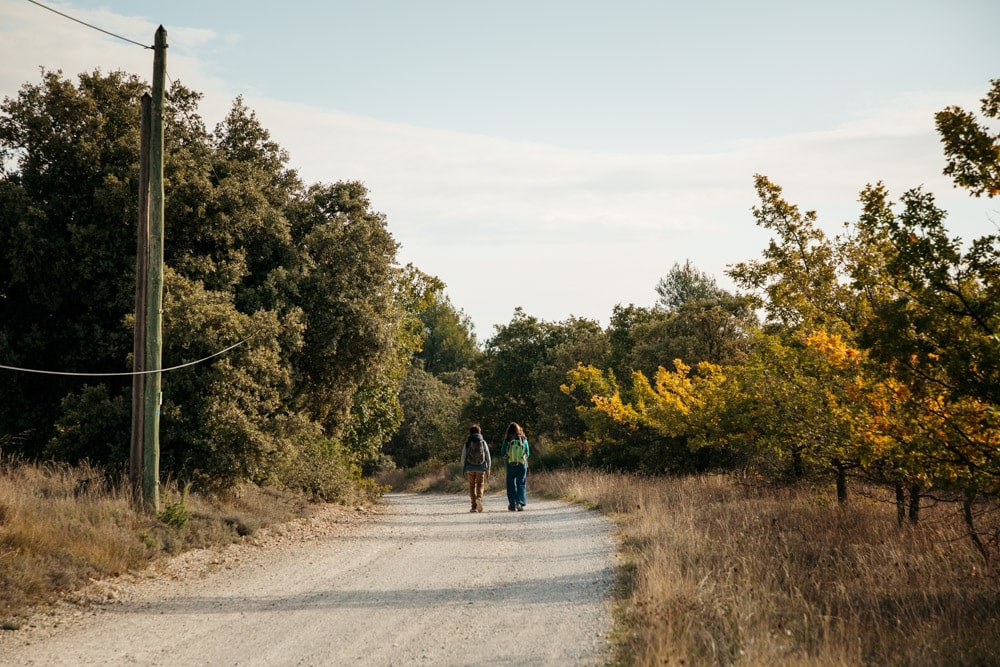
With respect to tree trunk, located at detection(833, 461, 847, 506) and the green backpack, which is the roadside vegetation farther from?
the green backpack

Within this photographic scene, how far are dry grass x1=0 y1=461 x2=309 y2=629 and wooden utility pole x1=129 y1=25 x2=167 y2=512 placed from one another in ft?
1.68

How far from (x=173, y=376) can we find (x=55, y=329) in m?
4.01

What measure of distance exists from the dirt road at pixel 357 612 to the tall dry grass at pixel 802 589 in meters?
0.58

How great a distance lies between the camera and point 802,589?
9070mm

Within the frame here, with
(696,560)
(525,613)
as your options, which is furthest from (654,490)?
(525,613)

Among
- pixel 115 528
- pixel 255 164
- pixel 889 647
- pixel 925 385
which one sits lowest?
pixel 889 647

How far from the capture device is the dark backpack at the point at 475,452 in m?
18.8

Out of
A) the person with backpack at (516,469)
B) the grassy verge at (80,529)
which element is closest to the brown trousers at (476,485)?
the person with backpack at (516,469)

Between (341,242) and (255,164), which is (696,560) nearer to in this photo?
(341,242)

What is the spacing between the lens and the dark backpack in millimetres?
18797

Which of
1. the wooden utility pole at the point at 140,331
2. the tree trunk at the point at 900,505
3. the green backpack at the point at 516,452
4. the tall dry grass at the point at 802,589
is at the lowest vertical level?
the tall dry grass at the point at 802,589

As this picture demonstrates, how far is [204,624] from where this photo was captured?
736cm

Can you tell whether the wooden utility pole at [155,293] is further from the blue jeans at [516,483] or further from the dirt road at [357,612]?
the blue jeans at [516,483]

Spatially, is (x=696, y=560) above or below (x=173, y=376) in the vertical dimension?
below
